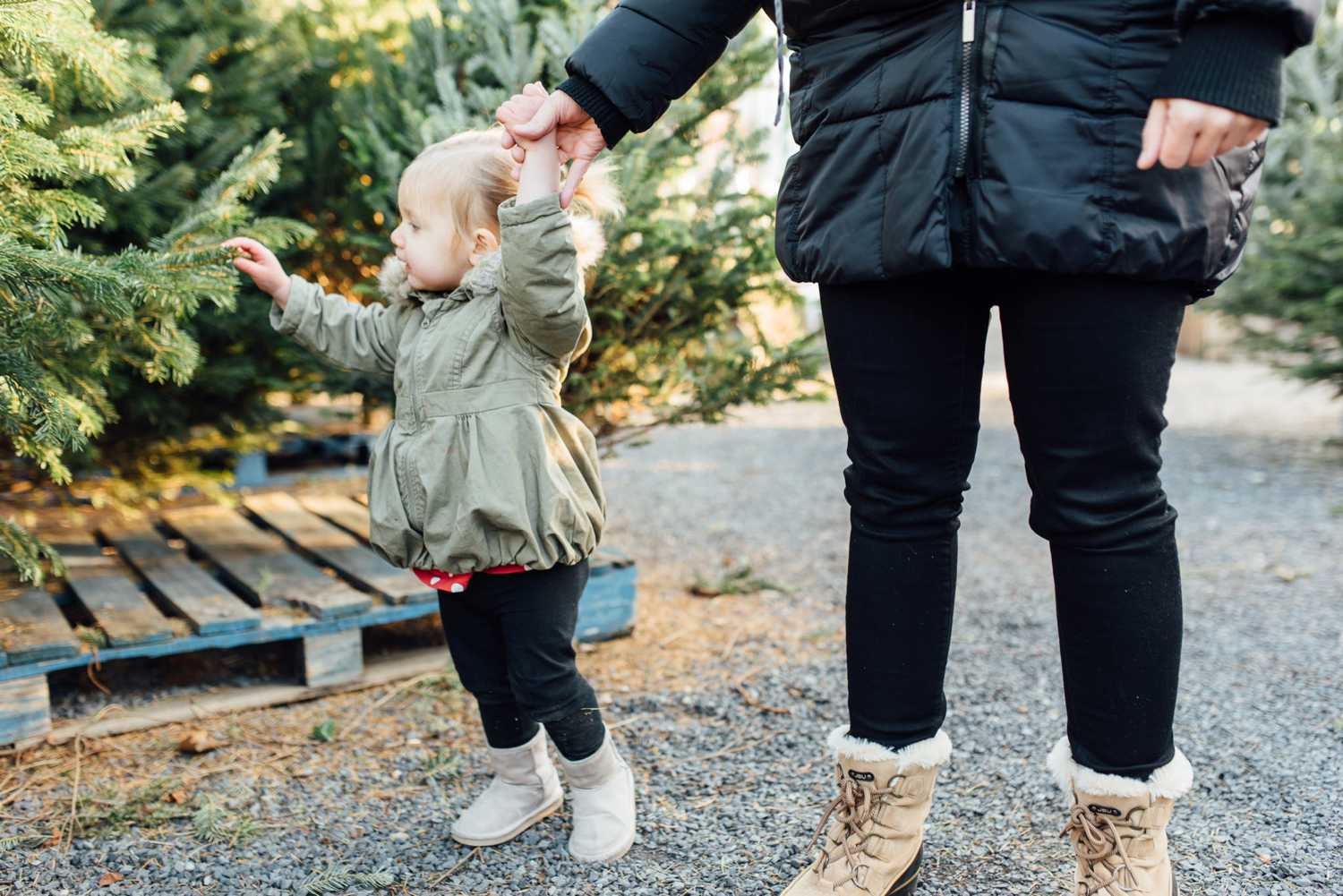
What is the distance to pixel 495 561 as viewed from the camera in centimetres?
180

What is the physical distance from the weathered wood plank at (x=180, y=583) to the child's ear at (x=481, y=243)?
108 cm

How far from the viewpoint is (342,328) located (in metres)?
2.06

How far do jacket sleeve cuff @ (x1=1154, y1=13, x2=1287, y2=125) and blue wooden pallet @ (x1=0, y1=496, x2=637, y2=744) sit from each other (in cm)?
193

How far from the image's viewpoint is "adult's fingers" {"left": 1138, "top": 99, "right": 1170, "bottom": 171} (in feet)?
4.17

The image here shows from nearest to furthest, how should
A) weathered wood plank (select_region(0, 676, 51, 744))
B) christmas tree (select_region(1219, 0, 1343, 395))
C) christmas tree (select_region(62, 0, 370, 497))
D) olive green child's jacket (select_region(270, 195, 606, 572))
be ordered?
olive green child's jacket (select_region(270, 195, 606, 572)) → weathered wood plank (select_region(0, 676, 51, 744)) → christmas tree (select_region(62, 0, 370, 497)) → christmas tree (select_region(1219, 0, 1343, 395))

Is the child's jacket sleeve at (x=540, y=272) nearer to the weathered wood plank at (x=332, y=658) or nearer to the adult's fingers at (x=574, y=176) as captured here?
the adult's fingers at (x=574, y=176)

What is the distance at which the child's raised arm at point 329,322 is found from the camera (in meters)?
2.05

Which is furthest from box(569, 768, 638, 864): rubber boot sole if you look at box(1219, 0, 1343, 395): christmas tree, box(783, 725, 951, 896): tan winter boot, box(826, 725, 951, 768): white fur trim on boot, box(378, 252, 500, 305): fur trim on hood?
box(1219, 0, 1343, 395): christmas tree

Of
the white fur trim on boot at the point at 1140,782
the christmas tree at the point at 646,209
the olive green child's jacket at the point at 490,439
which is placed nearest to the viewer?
the white fur trim on boot at the point at 1140,782

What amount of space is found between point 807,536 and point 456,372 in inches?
100.0

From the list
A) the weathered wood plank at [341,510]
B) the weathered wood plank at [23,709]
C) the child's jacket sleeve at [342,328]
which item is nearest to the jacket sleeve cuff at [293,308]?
the child's jacket sleeve at [342,328]

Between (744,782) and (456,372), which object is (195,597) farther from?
(744,782)

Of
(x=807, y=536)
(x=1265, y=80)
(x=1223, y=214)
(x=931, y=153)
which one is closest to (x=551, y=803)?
(x=931, y=153)

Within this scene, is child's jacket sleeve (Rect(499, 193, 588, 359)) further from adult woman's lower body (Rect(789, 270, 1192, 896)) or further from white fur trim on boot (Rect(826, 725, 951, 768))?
white fur trim on boot (Rect(826, 725, 951, 768))
